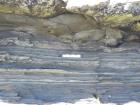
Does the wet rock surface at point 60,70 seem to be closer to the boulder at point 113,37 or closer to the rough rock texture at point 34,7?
the boulder at point 113,37

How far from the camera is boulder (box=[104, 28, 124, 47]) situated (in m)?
3.98

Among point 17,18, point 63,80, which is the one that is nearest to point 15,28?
point 17,18

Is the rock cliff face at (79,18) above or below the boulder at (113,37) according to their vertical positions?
above

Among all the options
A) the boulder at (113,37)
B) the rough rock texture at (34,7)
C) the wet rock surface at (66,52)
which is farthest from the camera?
the boulder at (113,37)

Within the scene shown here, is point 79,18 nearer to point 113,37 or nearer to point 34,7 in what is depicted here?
point 113,37

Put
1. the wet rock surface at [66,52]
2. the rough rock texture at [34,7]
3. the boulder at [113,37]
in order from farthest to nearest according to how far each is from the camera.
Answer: the boulder at [113,37], the wet rock surface at [66,52], the rough rock texture at [34,7]

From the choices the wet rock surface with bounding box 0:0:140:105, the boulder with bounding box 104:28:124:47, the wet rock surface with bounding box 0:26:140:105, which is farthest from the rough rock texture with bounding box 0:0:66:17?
the boulder with bounding box 104:28:124:47

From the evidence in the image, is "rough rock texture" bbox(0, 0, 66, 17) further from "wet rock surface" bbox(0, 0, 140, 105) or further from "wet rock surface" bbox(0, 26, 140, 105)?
"wet rock surface" bbox(0, 26, 140, 105)

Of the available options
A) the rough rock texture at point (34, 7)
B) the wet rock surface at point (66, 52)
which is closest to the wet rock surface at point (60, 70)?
the wet rock surface at point (66, 52)

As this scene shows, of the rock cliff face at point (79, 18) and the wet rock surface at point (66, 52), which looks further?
the wet rock surface at point (66, 52)

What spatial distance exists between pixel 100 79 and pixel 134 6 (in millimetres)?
745

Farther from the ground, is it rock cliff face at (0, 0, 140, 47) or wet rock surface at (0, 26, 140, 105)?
rock cliff face at (0, 0, 140, 47)

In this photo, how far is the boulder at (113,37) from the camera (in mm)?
3980

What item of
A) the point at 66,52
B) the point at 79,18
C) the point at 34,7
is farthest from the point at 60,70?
the point at 34,7
